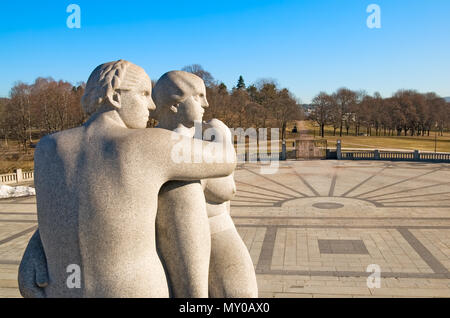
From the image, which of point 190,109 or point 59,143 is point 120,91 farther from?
point 190,109

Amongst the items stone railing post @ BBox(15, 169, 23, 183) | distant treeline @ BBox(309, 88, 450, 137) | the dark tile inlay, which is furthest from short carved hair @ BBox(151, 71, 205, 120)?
distant treeline @ BBox(309, 88, 450, 137)

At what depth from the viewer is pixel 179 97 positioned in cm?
301

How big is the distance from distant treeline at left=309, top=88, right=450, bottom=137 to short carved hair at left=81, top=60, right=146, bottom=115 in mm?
75301

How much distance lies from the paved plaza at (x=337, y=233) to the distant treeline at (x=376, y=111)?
54732 mm

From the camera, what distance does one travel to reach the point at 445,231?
40.1ft

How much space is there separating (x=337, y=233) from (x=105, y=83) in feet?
36.3

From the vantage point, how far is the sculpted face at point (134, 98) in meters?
2.56

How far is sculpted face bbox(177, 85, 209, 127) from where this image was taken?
9.95 feet

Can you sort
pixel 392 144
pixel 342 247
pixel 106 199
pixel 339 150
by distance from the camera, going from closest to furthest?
pixel 106 199, pixel 342 247, pixel 339 150, pixel 392 144

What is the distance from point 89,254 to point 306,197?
647 inches

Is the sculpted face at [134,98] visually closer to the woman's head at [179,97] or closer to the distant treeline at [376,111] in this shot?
the woman's head at [179,97]

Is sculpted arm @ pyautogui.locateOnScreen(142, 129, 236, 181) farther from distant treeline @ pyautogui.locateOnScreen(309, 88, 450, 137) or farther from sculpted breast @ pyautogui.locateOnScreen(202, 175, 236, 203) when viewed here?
distant treeline @ pyautogui.locateOnScreen(309, 88, 450, 137)

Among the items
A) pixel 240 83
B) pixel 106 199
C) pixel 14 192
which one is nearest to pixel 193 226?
pixel 106 199

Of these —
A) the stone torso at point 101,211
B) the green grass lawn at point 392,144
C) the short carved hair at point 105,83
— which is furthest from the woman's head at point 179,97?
the green grass lawn at point 392,144
